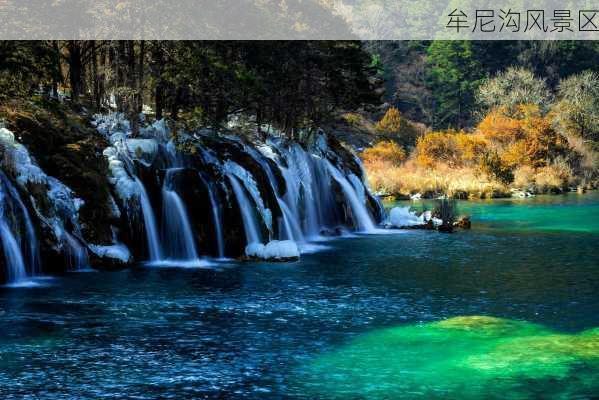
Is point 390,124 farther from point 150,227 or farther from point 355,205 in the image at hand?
point 150,227

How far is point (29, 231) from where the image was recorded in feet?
65.0

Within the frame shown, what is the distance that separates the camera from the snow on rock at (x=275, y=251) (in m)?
24.4

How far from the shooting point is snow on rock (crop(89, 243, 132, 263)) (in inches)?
863

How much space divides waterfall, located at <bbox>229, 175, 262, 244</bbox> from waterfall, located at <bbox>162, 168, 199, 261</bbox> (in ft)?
7.22

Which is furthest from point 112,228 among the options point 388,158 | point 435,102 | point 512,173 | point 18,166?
point 435,102

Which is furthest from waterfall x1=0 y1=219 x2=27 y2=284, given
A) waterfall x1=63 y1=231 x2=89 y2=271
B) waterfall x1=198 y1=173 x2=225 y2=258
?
waterfall x1=198 y1=173 x2=225 y2=258

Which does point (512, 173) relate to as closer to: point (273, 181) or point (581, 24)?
point (273, 181)

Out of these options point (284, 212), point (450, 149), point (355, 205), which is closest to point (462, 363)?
point (284, 212)

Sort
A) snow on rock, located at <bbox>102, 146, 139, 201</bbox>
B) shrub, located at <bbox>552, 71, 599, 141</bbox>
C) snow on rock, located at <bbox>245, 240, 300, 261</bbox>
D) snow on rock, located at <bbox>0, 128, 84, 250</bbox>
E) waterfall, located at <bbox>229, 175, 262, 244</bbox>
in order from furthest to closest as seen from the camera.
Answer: shrub, located at <bbox>552, 71, 599, 141</bbox> < waterfall, located at <bbox>229, 175, 262, 244</bbox> < snow on rock, located at <bbox>245, 240, 300, 261</bbox> < snow on rock, located at <bbox>102, 146, 139, 201</bbox> < snow on rock, located at <bbox>0, 128, 84, 250</bbox>

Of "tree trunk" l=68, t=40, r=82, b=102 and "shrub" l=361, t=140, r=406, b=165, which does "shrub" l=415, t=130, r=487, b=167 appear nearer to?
"shrub" l=361, t=140, r=406, b=165

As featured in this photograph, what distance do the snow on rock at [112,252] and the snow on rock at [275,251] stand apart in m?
3.86

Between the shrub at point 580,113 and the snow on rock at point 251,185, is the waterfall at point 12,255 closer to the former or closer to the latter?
the snow on rock at point 251,185

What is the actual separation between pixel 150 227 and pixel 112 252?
5.46 ft

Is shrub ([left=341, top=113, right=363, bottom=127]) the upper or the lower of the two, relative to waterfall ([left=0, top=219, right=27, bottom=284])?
upper
